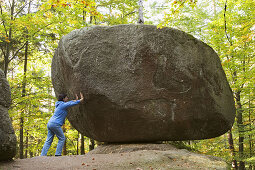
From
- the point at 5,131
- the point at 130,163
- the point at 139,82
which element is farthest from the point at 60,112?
the point at 130,163

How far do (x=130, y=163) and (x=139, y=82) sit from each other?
2358mm

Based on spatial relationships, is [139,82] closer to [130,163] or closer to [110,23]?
[130,163]

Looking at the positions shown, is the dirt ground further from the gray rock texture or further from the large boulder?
the large boulder

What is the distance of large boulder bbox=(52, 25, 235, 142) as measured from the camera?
5891 millimetres

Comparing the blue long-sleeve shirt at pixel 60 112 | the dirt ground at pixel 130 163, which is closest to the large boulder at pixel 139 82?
the blue long-sleeve shirt at pixel 60 112

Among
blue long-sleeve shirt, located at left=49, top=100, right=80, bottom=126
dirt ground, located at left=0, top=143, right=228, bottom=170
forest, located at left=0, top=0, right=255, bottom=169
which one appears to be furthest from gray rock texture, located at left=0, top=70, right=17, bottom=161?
forest, located at left=0, top=0, right=255, bottom=169

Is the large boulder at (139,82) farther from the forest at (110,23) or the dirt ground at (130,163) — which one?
the forest at (110,23)

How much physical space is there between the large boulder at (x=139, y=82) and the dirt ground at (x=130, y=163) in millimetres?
1262

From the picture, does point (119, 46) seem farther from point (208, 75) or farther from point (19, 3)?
point (19, 3)

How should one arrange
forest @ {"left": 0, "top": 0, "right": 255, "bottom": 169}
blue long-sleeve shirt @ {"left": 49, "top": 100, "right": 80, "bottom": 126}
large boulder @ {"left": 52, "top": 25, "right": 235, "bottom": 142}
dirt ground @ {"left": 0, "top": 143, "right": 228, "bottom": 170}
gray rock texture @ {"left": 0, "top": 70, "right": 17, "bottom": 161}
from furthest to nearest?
forest @ {"left": 0, "top": 0, "right": 255, "bottom": 169} → large boulder @ {"left": 52, "top": 25, "right": 235, "bottom": 142} → blue long-sleeve shirt @ {"left": 49, "top": 100, "right": 80, "bottom": 126} → dirt ground @ {"left": 0, "top": 143, "right": 228, "bottom": 170} → gray rock texture @ {"left": 0, "top": 70, "right": 17, "bottom": 161}

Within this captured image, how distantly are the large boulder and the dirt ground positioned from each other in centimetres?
126

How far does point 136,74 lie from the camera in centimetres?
589

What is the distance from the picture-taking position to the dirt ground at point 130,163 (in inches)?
160

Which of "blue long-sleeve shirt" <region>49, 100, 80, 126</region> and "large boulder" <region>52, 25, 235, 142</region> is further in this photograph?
"large boulder" <region>52, 25, 235, 142</region>
